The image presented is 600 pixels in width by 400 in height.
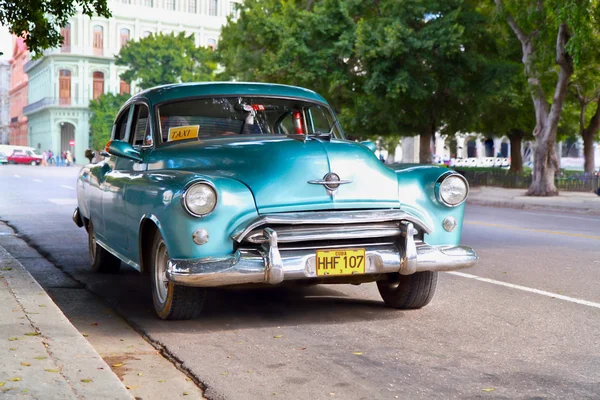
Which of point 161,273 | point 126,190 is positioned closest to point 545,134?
point 126,190

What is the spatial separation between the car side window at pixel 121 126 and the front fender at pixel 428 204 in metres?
3.12

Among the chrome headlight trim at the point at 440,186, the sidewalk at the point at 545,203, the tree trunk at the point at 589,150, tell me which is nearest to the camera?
the chrome headlight trim at the point at 440,186

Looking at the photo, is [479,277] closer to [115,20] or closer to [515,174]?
[515,174]

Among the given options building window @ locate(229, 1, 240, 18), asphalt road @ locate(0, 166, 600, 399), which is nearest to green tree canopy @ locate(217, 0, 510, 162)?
building window @ locate(229, 1, 240, 18)

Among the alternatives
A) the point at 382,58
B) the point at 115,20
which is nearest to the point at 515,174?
the point at 382,58

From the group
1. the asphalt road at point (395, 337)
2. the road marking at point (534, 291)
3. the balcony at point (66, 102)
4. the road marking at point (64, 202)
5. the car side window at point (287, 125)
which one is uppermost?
the balcony at point (66, 102)

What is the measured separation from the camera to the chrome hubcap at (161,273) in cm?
638

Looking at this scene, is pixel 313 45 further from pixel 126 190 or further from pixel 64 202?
pixel 126 190

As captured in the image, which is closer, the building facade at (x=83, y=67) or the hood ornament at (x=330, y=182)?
the hood ornament at (x=330, y=182)

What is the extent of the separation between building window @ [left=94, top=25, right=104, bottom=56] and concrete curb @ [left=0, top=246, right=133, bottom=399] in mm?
88722

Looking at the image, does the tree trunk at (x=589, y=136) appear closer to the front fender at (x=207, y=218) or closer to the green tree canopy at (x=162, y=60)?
the front fender at (x=207, y=218)

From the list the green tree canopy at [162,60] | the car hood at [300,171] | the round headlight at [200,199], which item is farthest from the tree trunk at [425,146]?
the green tree canopy at [162,60]

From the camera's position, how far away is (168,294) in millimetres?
6320

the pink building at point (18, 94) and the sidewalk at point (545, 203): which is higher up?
the pink building at point (18, 94)
